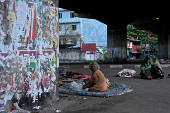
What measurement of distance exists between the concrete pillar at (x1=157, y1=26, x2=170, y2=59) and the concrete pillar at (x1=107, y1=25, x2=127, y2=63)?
13.8 m

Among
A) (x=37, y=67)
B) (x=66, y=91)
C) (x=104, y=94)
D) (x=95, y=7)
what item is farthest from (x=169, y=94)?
(x=95, y=7)

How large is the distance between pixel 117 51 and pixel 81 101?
71.1ft

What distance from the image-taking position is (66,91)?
700 centimetres

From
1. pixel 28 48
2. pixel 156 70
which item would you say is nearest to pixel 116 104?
pixel 28 48

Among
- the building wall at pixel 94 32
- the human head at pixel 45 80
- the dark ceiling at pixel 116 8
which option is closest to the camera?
the human head at pixel 45 80

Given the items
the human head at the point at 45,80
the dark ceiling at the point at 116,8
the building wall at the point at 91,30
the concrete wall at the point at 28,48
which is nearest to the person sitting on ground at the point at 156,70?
the concrete wall at the point at 28,48

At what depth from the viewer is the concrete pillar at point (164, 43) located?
37375 millimetres

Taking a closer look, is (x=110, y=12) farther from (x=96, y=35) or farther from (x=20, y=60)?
(x=20, y=60)

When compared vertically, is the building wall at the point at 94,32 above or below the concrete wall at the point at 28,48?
above

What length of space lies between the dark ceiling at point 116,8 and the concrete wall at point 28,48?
16114 mm

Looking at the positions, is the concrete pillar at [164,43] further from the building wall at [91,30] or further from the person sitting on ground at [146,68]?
the person sitting on ground at [146,68]

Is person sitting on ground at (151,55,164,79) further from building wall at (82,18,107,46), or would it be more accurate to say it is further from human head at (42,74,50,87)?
building wall at (82,18,107,46)

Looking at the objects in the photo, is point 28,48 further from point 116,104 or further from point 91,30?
point 91,30

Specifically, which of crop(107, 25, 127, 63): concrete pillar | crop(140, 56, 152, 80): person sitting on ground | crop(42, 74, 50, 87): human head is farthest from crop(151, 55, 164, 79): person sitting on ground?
crop(107, 25, 127, 63): concrete pillar
